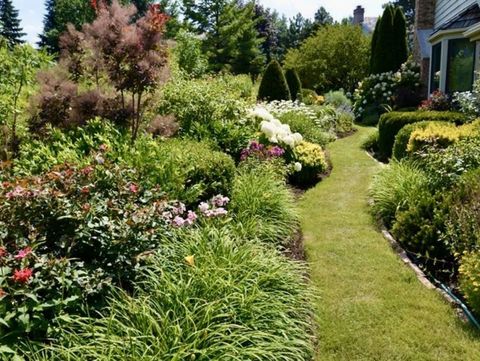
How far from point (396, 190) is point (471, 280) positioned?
2345mm

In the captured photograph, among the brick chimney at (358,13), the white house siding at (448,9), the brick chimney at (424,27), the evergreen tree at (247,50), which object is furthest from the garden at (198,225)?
the brick chimney at (358,13)

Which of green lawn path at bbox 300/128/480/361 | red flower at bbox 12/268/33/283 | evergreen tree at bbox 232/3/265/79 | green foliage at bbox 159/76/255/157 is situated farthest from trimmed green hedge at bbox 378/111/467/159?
evergreen tree at bbox 232/3/265/79

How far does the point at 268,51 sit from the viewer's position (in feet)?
152

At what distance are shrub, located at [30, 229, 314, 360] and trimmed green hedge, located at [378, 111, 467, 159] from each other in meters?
6.40

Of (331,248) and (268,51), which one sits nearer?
(331,248)

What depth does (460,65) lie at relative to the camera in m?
11.6

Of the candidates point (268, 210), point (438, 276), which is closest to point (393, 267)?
point (438, 276)

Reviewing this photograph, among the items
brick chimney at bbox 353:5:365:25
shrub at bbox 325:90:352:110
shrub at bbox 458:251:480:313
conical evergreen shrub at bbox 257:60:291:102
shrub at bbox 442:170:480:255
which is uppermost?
brick chimney at bbox 353:5:365:25

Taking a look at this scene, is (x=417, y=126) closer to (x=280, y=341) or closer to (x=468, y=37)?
(x=468, y=37)

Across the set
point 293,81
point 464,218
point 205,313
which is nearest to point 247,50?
point 293,81

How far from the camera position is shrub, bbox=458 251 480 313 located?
11.6 feet

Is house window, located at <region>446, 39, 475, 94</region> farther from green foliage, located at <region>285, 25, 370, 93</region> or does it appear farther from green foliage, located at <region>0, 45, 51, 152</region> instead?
green foliage, located at <region>285, 25, 370, 93</region>

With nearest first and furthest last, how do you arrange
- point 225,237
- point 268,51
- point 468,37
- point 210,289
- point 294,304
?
1. point 210,289
2. point 294,304
3. point 225,237
4. point 468,37
5. point 268,51

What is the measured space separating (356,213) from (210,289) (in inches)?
144
